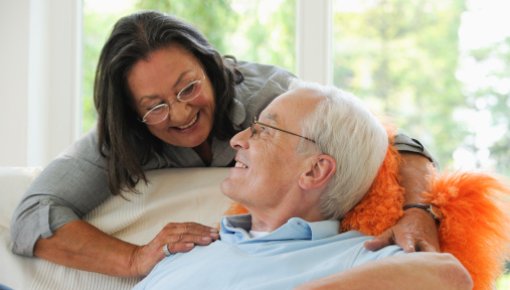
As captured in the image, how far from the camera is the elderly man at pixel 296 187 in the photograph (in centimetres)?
170

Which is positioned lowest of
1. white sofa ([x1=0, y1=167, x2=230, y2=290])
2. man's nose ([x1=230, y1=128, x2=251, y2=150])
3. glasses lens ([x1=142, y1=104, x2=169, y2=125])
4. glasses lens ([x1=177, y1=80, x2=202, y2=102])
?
white sofa ([x1=0, y1=167, x2=230, y2=290])

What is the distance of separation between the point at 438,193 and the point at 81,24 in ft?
6.58

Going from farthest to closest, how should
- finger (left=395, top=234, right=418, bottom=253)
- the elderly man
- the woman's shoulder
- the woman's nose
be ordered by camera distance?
the woman's shoulder → the woman's nose → the elderly man → finger (left=395, top=234, right=418, bottom=253)

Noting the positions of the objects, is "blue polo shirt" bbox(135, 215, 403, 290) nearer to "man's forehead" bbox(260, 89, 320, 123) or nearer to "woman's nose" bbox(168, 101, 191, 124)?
"man's forehead" bbox(260, 89, 320, 123)

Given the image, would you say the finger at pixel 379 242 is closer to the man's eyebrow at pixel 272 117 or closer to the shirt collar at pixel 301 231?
the shirt collar at pixel 301 231

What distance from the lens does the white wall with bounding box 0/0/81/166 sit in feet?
10.2

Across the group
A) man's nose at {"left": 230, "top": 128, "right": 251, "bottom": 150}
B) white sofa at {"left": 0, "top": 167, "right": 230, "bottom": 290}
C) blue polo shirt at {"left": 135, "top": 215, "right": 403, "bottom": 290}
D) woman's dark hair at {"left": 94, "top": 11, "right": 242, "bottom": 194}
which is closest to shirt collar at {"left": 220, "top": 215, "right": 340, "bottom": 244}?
blue polo shirt at {"left": 135, "top": 215, "right": 403, "bottom": 290}

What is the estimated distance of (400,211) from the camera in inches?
69.6

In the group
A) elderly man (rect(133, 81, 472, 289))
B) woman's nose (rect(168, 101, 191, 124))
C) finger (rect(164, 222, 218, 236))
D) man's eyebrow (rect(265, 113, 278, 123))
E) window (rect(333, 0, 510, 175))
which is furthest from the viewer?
window (rect(333, 0, 510, 175))


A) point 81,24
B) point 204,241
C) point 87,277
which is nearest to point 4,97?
point 81,24

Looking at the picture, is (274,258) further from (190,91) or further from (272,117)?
(190,91)

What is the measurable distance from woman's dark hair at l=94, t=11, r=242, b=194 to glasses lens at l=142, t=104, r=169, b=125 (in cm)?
10

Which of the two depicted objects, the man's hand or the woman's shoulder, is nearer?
the man's hand

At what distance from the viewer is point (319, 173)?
1.77m
